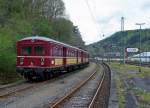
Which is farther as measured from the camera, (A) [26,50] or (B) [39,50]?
(A) [26,50]

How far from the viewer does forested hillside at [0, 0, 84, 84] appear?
97.1 feet

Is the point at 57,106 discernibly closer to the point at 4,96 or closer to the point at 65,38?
the point at 4,96

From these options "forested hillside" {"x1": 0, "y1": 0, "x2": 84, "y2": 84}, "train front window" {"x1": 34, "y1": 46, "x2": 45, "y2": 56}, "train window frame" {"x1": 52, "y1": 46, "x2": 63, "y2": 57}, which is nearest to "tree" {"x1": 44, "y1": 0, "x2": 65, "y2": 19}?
"forested hillside" {"x1": 0, "y1": 0, "x2": 84, "y2": 84}

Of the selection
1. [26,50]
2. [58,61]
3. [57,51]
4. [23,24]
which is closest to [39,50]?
[26,50]

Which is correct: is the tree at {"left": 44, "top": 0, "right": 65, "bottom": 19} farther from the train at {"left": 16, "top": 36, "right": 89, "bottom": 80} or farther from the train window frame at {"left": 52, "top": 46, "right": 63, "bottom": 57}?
the train at {"left": 16, "top": 36, "right": 89, "bottom": 80}

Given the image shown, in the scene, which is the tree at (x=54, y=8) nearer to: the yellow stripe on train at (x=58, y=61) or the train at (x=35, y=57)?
the yellow stripe on train at (x=58, y=61)

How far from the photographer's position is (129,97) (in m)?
20.0

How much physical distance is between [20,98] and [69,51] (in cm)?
2071

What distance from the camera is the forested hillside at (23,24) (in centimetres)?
2960

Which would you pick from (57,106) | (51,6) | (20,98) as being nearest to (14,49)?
(20,98)

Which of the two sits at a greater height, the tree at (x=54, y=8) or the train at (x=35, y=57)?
the tree at (x=54, y=8)

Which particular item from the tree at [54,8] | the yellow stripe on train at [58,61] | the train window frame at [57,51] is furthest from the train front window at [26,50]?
the tree at [54,8]

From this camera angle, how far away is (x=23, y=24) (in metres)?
45.1

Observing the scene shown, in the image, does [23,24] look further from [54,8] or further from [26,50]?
[54,8]
